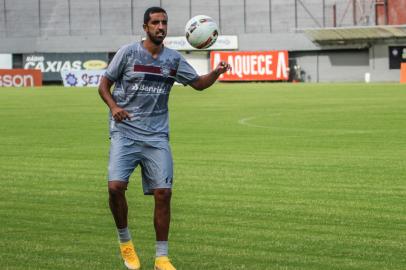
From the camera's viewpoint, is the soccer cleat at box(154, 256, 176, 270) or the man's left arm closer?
the soccer cleat at box(154, 256, 176, 270)

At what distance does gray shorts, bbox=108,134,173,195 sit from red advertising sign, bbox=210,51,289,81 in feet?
247

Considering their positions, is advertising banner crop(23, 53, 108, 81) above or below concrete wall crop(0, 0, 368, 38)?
below

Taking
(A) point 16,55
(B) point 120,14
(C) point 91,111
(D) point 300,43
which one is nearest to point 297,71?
(D) point 300,43

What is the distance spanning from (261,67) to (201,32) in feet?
250

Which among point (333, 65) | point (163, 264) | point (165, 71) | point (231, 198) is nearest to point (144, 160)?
point (165, 71)

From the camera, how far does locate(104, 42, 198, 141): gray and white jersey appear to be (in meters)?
9.79

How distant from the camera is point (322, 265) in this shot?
9711 mm

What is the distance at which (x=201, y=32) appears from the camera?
10672mm

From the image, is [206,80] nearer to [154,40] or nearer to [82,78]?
[154,40]

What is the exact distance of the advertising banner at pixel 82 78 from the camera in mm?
77438

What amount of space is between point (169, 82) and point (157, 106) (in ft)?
0.86

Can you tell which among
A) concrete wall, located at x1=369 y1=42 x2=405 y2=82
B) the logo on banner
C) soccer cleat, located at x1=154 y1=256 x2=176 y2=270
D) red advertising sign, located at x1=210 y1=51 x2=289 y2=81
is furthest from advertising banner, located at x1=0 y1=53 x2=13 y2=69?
soccer cleat, located at x1=154 y1=256 x2=176 y2=270

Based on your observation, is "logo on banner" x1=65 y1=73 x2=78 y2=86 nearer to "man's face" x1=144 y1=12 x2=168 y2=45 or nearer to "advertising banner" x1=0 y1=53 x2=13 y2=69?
"advertising banner" x1=0 y1=53 x2=13 y2=69

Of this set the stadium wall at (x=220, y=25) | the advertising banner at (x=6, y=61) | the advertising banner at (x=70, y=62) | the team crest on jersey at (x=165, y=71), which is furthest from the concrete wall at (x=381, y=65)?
the team crest on jersey at (x=165, y=71)
